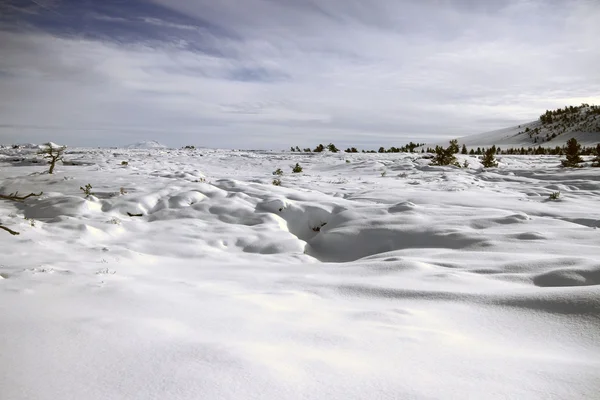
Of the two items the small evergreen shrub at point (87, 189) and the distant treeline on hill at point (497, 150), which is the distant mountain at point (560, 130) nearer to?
the distant treeline on hill at point (497, 150)

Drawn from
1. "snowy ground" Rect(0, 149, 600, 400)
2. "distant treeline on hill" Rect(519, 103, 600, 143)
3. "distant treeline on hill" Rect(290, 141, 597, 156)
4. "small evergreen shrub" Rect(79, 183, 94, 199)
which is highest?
"distant treeline on hill" Rect(519, 103, 600, 143)

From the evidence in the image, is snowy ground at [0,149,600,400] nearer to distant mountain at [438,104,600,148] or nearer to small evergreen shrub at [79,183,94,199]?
small evergreen shrub at [79,183,94,199]

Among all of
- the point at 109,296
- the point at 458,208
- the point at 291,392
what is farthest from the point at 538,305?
the point at 458,208

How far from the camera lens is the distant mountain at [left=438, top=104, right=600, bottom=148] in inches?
685

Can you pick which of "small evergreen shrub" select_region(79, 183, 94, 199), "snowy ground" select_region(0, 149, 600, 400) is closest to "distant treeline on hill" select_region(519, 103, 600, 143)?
"snowy ground" select_region(0, 149, 600, 400)

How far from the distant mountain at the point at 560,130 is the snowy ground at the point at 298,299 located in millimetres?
15323

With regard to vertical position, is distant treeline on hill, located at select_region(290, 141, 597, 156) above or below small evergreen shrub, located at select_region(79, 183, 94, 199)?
above

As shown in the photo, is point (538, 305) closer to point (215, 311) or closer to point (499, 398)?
point (499, 398)

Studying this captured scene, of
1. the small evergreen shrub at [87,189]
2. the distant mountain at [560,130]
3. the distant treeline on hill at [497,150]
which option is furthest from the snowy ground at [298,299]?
the distant mountain at [560,130]

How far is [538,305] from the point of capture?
186cm

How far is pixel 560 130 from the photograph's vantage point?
763 inches

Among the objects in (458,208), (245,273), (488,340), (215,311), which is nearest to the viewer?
(488,340)

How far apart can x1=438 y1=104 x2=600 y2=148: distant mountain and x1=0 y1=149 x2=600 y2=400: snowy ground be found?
15323mm

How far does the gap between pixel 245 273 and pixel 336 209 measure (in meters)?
2.48
